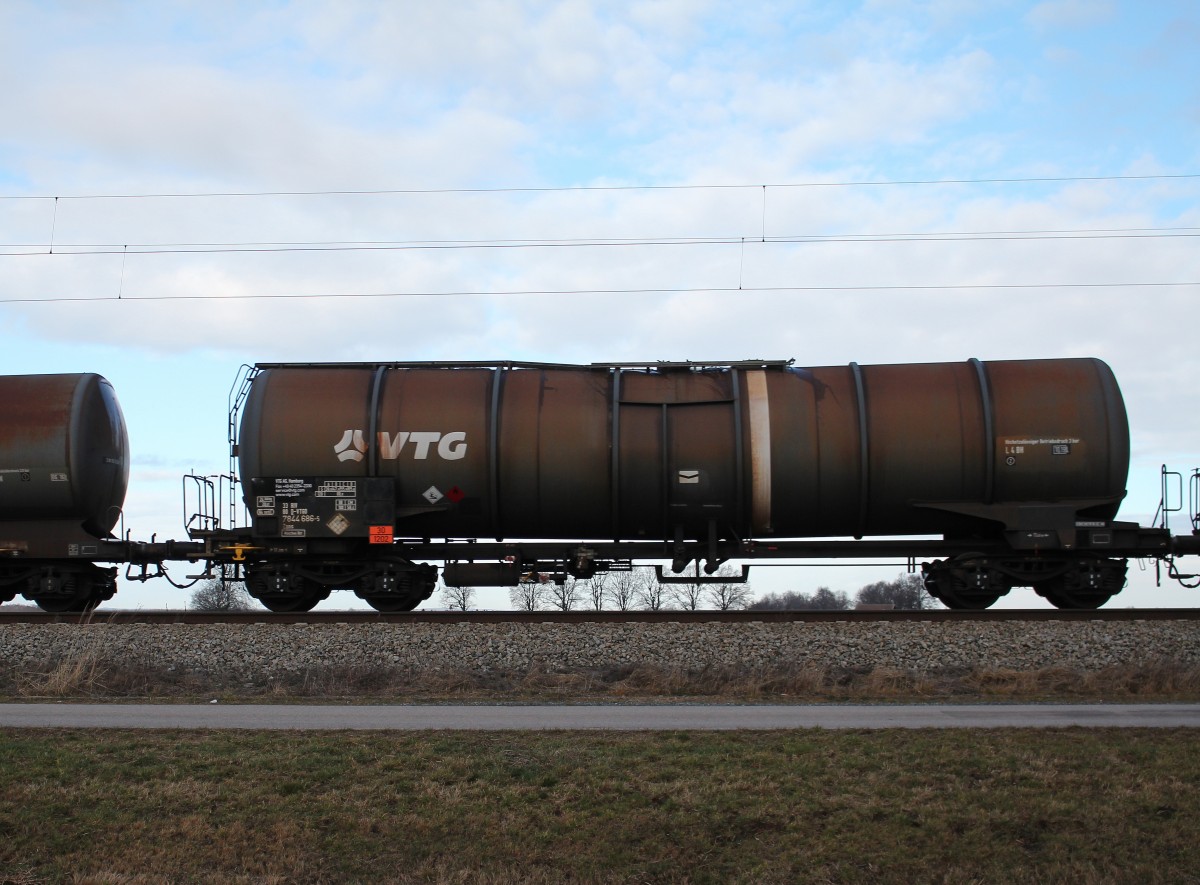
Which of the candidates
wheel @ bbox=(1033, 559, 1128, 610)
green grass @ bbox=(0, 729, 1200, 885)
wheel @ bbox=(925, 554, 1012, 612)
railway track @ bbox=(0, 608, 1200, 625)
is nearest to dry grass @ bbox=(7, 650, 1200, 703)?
railway track @ bbox=(0, 608, 1200, 625)

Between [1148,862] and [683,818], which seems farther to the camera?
[683,818]

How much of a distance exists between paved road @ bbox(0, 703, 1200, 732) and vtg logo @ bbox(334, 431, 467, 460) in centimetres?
617

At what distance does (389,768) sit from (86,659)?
7.20 metres

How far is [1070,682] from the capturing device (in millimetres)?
12500

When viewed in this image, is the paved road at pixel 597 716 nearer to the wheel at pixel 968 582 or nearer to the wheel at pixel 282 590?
the wheel at pixel 968 582

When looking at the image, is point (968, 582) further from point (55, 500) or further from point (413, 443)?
point (55, 500)

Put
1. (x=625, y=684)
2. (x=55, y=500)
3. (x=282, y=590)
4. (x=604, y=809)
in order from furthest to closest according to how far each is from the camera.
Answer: (x=55, y=500)
(x=282, y=590)
(x=625, y=684)
(x=604, y=809)

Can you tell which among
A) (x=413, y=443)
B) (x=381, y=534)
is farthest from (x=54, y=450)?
(x=413, y=443)

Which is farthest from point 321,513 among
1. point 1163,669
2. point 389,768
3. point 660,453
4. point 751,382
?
point 1163,669

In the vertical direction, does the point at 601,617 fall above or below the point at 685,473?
below

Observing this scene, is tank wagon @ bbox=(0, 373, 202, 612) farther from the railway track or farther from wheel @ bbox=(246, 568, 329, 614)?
the railway track

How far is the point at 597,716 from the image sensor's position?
10.3 metres

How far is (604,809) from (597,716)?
3.08 metres

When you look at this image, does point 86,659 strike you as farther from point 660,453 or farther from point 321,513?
point 660,453
